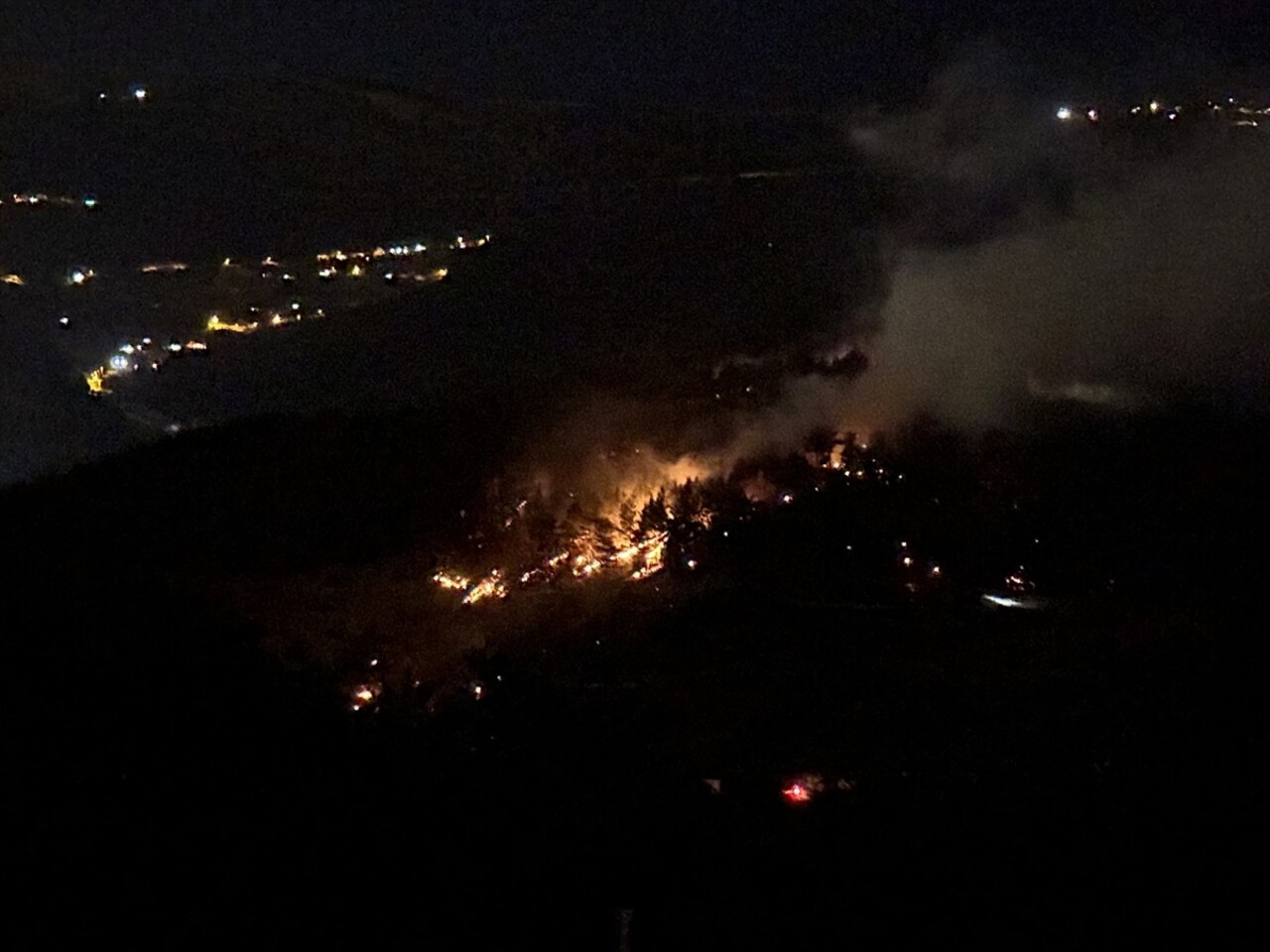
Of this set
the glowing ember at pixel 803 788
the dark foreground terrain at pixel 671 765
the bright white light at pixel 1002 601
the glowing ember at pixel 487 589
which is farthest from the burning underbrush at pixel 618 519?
the glowing ember at pixel 803 788

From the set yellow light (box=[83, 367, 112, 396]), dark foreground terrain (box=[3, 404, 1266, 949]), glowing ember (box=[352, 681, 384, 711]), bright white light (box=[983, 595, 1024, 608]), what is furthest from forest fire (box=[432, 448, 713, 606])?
yellow light (box=[83, 367, 112, 396])

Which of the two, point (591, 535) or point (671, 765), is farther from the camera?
point (591, 535)

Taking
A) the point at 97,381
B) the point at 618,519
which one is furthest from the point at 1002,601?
the point at 97,381

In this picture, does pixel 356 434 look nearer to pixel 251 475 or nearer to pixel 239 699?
pixel 251 475

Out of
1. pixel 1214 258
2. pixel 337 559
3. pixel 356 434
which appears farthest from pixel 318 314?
pixel 1214 258

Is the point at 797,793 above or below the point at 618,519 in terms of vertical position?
above

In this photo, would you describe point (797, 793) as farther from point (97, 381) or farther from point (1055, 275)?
point (97, 381)
